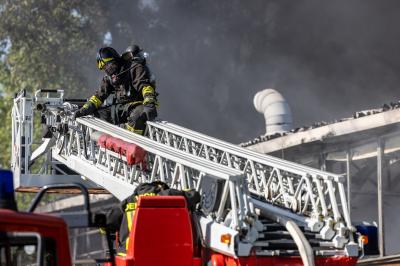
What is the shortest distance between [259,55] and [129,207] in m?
26.3

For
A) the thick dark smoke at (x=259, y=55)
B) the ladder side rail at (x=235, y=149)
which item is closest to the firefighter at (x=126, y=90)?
the ladder side rail at (x=235, y=149)

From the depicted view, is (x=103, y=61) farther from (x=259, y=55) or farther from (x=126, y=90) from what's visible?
(x=259, y=55)

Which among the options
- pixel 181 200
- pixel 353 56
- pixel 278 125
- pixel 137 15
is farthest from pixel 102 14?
pixel 181 200

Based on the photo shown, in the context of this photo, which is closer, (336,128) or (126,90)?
(126,90)

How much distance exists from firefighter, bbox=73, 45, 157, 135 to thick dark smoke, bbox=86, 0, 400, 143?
18864mm

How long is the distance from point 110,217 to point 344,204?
92.7 inches

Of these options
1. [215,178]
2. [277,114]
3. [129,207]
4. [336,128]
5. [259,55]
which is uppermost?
[259,55]

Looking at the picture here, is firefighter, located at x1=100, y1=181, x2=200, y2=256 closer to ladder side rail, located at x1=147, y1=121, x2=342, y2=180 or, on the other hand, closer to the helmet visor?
ladder side rail, located at x1=147, y1=121, x2=342, y2=180

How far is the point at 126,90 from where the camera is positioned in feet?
38.4

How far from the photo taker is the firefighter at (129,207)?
7.89 m

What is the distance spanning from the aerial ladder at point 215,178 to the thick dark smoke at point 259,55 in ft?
62.9

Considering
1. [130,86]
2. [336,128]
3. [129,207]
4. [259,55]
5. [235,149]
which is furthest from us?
[259,55]

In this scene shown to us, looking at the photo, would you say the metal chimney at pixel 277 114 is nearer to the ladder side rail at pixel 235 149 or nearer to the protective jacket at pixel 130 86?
the protective jacket at pixel 130 86

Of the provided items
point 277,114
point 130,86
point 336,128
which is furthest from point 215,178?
point 277,114
